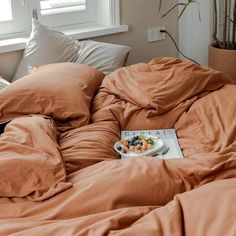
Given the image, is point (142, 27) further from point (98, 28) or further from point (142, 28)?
point (98, 28)

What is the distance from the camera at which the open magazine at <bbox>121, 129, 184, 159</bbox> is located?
196 centimetres

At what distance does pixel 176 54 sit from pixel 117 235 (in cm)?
252

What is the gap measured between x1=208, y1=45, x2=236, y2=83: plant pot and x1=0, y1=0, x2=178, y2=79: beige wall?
1.39 ft

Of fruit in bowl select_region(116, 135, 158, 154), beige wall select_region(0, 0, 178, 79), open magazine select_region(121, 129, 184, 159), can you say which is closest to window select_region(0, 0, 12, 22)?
beige wall select_region(0, 0, 178, 79)

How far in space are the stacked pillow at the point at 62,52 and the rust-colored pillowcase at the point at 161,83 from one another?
0.30 metres

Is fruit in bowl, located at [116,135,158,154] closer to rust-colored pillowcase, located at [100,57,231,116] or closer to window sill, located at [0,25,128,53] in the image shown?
rust-colored pillowcase, located at [100,57,231,116]

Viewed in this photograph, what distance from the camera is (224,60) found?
122 inches

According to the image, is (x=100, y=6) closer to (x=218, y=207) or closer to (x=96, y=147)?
(x=96, y=147)

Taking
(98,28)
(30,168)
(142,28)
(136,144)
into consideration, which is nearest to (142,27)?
(142,28)

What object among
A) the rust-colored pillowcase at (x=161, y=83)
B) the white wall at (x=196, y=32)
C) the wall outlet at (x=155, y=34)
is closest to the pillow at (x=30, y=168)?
the rust-colored pillowcase at (x=161, y=83)

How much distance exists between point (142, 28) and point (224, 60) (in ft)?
2.09

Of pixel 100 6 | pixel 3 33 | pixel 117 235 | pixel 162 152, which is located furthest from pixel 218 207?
pixel 100 6

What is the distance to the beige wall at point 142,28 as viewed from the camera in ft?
10.6

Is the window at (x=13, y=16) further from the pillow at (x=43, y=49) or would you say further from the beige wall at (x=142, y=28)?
the beige wall at (x=142, y=28)
